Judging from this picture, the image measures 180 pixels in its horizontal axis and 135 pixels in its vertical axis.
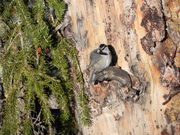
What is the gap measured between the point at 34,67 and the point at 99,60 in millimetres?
413

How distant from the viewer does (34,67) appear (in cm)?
205

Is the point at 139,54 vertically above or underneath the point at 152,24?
underneath

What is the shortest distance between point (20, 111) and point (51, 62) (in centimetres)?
37

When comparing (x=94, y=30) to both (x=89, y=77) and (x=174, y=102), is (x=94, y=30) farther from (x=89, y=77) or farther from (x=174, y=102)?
(x=174, y=102)

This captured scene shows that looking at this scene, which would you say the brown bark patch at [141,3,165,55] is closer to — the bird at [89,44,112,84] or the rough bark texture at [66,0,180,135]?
Answer: the rough bark texture at [66,0,180,135]

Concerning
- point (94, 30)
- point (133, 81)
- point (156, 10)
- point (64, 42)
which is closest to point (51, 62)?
point (64, 42)

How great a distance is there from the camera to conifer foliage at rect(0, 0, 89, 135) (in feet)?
6.41

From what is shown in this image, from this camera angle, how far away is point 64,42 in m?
2.17

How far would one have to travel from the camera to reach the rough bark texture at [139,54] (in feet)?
6.44

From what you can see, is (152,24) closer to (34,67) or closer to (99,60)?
(99,60)

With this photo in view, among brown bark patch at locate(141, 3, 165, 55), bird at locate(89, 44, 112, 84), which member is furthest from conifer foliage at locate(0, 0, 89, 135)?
brown bark patch at locate(141, 3, 165, 55)

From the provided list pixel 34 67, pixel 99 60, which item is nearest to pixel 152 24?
pixel 99 60

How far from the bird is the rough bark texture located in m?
0.07

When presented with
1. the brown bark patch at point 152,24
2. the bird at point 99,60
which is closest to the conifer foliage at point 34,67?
the bird at point 99,60
